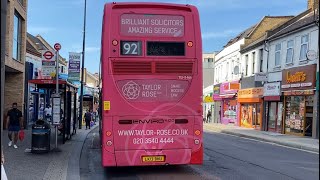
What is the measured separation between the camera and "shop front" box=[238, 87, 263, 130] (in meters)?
37.0

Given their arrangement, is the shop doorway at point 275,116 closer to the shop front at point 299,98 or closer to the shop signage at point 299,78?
the shop front at point 299,98

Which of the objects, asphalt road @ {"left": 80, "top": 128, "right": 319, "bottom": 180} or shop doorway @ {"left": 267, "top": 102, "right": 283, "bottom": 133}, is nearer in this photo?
asphalt road @ {"left": 80, "top": 128, "right": 319, "bottom": 180}

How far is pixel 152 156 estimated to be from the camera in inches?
421

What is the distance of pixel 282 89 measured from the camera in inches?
1252

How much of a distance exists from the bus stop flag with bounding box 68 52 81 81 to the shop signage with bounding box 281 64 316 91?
14.3 m

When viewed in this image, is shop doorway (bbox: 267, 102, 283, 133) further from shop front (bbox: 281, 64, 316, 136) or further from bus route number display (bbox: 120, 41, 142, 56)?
bus route number display (bbox: 120, 41, 142, 56)

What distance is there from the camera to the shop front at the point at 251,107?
3697cm

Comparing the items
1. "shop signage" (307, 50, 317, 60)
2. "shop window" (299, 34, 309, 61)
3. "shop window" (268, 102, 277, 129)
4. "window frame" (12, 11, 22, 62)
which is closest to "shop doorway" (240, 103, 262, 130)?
"shop window" (268, 102, 277, 129)

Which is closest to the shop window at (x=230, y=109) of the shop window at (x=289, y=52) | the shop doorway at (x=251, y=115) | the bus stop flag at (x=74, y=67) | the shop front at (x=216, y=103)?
the shop front at (x=216, y=103)

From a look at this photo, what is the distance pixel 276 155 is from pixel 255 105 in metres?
21.7

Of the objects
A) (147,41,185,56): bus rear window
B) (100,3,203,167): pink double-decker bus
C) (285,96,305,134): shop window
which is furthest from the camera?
(285,96,305,134): shop window

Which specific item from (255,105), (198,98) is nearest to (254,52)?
(255,105)

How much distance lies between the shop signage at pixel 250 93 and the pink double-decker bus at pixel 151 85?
26.4m

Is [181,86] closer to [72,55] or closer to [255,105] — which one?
[72,55]
